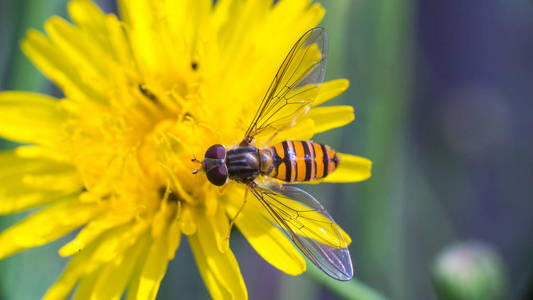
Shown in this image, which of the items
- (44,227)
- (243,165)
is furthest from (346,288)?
(44,227)

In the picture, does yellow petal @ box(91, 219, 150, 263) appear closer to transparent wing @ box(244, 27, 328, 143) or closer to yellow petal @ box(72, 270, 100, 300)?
yellow petal @ box(72, 270, 100, 300)

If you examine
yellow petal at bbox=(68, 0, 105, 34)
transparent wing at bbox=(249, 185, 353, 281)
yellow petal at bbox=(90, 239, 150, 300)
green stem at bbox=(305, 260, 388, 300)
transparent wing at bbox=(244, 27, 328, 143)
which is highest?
yellow petal at bbox=(68, 0, 105, 34)

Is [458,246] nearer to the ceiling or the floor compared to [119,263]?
nearer to the floor

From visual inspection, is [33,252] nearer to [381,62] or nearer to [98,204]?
[98,204]

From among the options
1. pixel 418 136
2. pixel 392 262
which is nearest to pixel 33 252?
pixel 392 262

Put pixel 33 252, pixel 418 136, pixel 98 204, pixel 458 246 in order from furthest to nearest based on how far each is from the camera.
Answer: pixel 418 136
pixel 33 252
pixel 458 246
pixel 98 204

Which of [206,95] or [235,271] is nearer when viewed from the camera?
[235,271]

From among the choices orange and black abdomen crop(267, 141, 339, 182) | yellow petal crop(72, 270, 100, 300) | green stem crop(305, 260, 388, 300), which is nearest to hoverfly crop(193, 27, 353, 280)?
orange and black abdomen crop(267, 141, 339, 182)

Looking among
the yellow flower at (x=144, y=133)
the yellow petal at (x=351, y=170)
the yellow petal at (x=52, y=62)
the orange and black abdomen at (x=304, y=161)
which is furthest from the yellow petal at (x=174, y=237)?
the yellow petal at (x=52, y=62)

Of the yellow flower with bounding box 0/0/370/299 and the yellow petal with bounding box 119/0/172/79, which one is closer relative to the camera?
the yellow flower with bounding box 0/0/370/299
